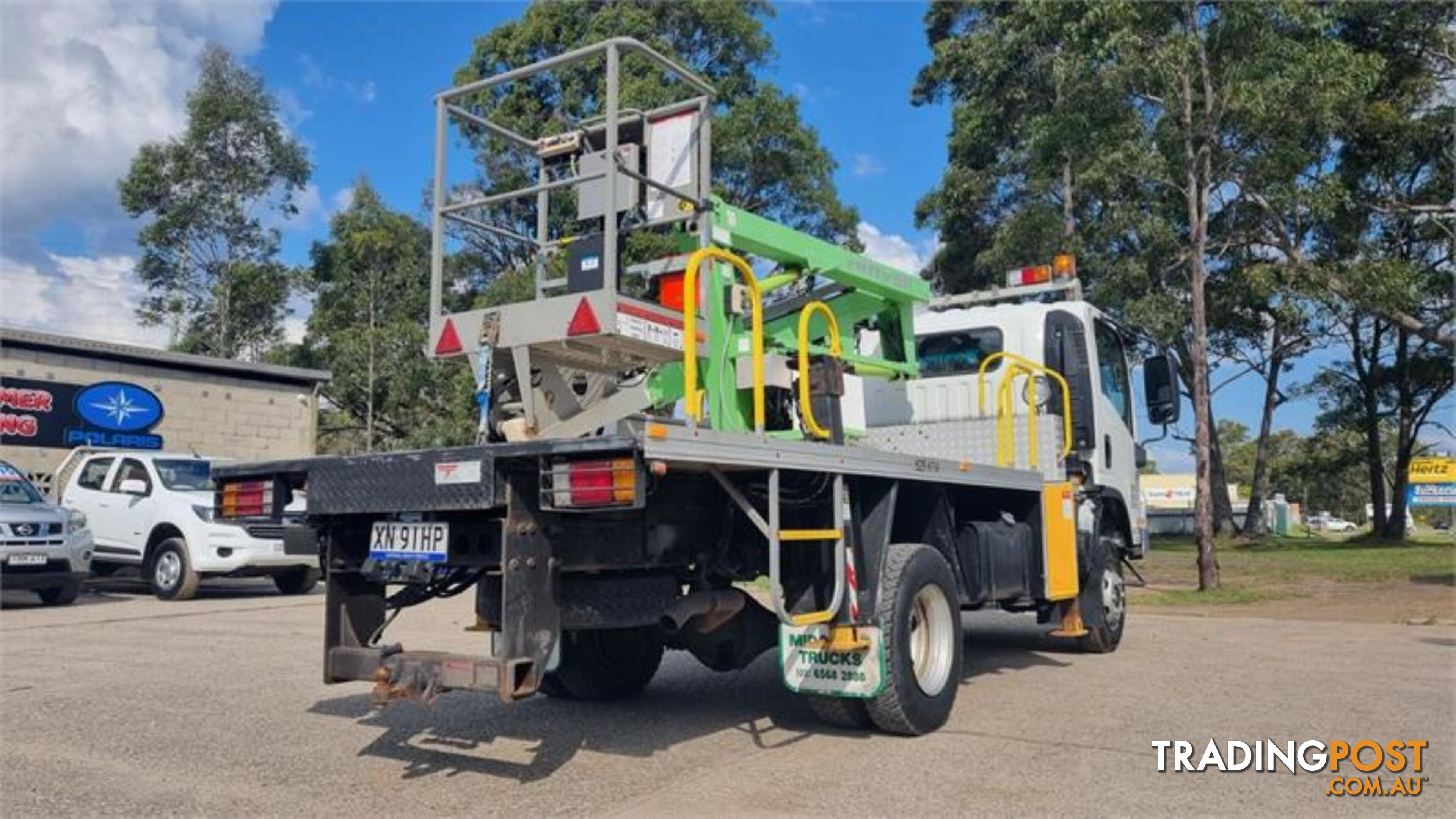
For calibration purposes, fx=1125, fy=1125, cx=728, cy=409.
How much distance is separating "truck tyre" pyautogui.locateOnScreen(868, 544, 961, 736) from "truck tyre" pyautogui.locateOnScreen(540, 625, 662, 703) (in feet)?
5.35

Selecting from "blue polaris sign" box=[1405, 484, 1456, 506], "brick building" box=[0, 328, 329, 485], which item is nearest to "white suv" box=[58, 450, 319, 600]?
"brick building" box=[0, 328, 329, 485]

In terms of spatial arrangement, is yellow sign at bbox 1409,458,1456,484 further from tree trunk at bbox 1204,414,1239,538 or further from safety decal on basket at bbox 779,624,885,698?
safety decal on basket at bbox 779,624,885,698

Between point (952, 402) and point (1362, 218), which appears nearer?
point (952, 402)

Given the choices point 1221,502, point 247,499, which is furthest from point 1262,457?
point 247,499

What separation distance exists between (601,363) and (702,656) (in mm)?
1766

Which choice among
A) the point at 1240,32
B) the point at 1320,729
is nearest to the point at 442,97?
the point at 1320,729

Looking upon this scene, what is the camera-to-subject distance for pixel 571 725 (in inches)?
248

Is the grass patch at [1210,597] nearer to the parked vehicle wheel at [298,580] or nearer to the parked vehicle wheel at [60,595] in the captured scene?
the parked vehicle wheel at [298,580]

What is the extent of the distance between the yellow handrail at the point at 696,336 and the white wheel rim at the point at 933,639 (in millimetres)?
1431

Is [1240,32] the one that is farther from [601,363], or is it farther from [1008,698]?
[601,363]

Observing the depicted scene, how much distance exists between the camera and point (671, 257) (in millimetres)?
6383

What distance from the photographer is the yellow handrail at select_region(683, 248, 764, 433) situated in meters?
5.30

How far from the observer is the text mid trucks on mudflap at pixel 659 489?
477cm

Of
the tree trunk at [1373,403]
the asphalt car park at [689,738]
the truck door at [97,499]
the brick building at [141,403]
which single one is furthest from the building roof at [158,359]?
the tree trunk at [1373,403]
